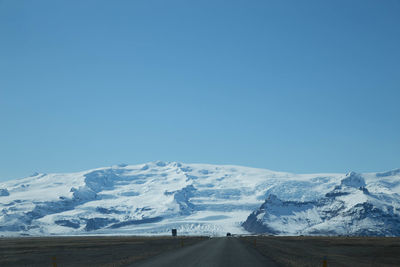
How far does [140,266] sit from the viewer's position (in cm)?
3762

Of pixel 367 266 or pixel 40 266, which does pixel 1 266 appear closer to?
pixel 40 266

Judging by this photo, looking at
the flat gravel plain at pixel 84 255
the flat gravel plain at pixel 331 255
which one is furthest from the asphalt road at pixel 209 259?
the flat gravel plain at pixel 84 255

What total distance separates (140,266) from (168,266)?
2.67 metres

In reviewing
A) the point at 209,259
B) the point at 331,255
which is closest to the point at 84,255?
the point at 209,259

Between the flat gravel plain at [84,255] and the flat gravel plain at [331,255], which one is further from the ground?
the flat gravel plain at [84,255]

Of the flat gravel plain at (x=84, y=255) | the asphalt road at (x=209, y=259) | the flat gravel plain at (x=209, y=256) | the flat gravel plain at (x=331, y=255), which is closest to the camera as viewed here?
the asphalt road at (x=209, y=259)

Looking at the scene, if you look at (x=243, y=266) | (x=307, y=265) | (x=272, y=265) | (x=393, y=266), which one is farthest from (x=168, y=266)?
(x=393, y=266)

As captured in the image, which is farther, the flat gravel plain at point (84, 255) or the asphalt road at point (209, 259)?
the flat gravel plain at point (84, 255)

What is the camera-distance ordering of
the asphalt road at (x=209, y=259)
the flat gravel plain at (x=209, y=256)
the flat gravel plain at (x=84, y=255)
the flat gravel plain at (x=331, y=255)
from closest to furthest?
the asphalt road at (x=209, y=259)
the flat gravel plain at (x=209, y=256)
the flat gravel plain at (x=331, y=255)
the flat gravel plain at (x=84, y=255)

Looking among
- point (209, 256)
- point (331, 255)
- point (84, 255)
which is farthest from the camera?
point (84, 255)

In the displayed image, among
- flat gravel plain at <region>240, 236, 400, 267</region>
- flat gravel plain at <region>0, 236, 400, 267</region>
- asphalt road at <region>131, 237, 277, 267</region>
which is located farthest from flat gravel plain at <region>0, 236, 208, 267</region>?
flat gravel plain at <region>240, 236, 400, 267</region>

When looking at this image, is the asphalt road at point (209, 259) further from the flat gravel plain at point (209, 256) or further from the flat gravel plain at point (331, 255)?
the flat gravel plain at point (331, 255)

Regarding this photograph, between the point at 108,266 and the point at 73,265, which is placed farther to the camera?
the point at 73,265

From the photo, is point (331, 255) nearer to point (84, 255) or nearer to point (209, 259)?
point (209, 259)
